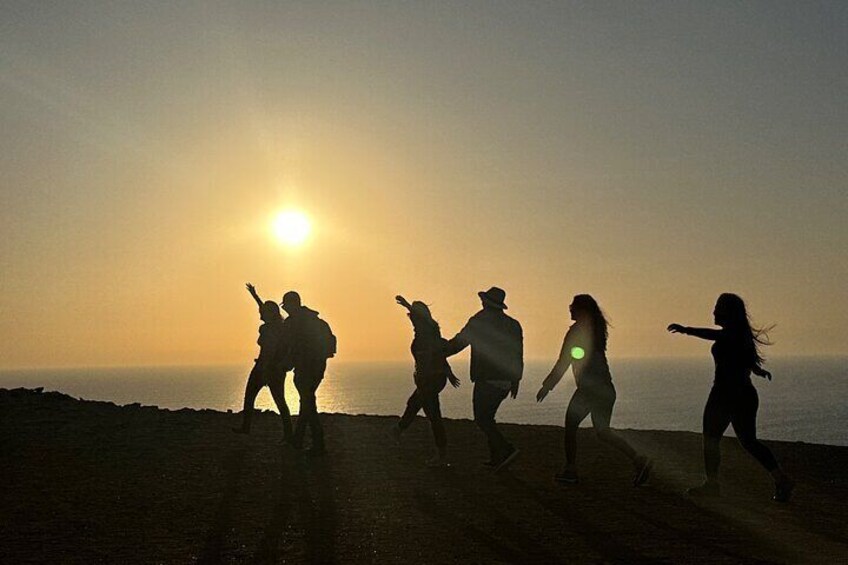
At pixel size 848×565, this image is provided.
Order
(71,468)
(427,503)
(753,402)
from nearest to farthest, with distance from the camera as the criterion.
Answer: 1. (427,503)
2. (753,402)
3. (71,468)

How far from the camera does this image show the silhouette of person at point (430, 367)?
1239cm

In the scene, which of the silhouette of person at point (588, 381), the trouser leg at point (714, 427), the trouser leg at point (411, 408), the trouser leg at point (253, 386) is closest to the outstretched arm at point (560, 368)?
the silhouette of person at point (588, 381)

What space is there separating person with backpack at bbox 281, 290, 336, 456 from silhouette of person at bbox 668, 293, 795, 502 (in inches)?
220

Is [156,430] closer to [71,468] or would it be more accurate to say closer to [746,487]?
[71,468]

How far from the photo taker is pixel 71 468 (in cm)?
1195

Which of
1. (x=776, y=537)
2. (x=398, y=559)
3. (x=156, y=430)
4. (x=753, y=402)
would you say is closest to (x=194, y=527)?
(x=398, y=559)

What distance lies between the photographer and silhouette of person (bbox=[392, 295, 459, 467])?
12.4 meters

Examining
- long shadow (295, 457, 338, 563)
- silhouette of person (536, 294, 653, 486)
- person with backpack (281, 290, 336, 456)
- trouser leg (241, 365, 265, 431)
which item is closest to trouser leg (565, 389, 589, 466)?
silhouette of person (536, 294, 653, 486)

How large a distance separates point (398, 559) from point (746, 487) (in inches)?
232

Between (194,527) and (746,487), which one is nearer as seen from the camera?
(194,527)

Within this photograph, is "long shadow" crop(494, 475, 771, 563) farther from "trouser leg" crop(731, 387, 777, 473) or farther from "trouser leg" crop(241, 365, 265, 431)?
"trouser leg" crop(241, 365, 265, 431)

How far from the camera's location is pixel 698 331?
33.0 ft

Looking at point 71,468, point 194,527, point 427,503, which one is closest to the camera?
point 194,527

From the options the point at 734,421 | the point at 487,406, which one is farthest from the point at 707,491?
the point at 487,406
